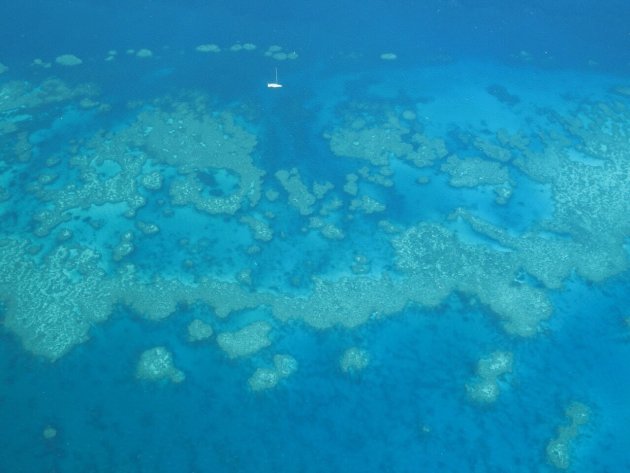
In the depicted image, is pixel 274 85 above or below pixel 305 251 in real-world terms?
above

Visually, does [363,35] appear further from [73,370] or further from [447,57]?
[73,370]

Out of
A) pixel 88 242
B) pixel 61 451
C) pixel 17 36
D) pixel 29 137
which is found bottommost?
pixel 61 451

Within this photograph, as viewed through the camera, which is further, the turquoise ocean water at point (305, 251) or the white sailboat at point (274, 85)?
the white sailboat at point (274, 85)

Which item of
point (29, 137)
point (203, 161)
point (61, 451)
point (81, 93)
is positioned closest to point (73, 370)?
point (61, 451)

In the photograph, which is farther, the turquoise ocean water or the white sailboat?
the white sailboat

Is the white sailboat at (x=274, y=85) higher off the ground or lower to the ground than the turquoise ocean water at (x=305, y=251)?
higher

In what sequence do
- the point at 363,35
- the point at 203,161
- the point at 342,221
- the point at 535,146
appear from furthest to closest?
the point at 363,35 < the point at 535,146 < the point at 203,161 < the point at 342,221

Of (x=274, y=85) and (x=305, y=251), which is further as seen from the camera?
(x=274, y=85)

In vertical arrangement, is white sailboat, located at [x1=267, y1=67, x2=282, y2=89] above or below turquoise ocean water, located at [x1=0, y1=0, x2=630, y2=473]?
above
